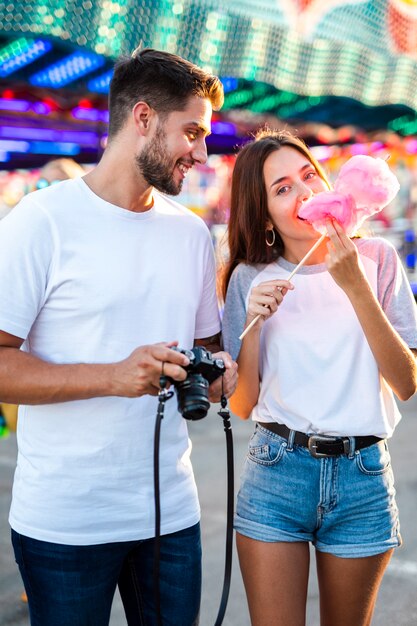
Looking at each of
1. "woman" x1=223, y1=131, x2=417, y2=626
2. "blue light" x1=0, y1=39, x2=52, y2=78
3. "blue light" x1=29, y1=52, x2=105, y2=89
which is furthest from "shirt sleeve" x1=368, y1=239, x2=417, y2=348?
"blue light" x1=29, y1=52, x2=105, y2=89

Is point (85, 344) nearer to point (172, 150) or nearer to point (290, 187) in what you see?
point (172, 150)

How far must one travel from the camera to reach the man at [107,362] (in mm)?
2025

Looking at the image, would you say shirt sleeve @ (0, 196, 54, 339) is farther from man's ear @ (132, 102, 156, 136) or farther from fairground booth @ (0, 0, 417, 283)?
fairground booth @ (0, 0, 417, 283)

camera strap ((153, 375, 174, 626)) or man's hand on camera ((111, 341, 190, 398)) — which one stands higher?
man's hand on camera ((111, 341, 190, 398))

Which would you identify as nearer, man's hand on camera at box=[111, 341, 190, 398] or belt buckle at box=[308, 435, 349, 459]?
man's hand on camera at box=[111, 341, 190, 398]

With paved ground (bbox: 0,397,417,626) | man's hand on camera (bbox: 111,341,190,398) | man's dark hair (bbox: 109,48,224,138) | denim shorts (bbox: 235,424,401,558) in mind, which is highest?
man's dark hair (bbox: 109,48,224,138)

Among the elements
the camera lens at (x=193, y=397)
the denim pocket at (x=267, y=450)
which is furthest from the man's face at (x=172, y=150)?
the denim pocket at (x=267, y=450)

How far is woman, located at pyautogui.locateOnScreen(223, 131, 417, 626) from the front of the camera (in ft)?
7.59

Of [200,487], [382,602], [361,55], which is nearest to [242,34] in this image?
[361,55]

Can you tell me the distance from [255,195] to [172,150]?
487mm

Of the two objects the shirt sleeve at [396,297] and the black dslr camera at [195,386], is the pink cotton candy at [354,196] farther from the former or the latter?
the black dslr camera at [195,386]

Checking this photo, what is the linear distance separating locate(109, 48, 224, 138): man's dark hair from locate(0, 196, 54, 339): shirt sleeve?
17.4 inches

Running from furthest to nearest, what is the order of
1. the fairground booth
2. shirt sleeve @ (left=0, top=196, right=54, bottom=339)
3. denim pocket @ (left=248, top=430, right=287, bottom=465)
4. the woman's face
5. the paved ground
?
the fairground booth → the paved ground → the woman's face → denim pocket @ (left=248, top=430, right=287, bottom=465) → shirt sleeve @ (left=0, top=196, right=54, bottom=339)

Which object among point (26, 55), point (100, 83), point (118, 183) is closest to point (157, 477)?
point (118, 183)
